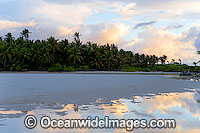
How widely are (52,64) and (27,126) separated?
377 ft

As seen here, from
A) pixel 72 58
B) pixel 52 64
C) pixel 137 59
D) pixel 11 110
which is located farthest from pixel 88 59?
pixel 11 110

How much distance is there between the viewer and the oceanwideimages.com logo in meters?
10.1

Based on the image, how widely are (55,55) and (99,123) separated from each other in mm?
121332

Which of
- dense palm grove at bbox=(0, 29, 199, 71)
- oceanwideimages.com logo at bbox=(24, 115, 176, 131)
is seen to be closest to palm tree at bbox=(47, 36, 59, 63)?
dense palm grove at bbox=(0, 29, 199, 71)

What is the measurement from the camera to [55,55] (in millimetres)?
129250

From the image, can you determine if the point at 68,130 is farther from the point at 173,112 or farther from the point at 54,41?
the point at 54,41

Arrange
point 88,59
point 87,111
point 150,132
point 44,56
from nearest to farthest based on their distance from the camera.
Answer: point 150,132
point 87,111
point 44,56
point 88,59

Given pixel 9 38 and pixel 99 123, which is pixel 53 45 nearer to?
pixel 9 38

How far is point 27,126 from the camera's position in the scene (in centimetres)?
1003

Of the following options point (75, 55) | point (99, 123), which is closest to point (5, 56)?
point (75, 55)

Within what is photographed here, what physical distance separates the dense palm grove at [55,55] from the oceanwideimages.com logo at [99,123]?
104943 mm

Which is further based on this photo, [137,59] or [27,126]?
[137,59]

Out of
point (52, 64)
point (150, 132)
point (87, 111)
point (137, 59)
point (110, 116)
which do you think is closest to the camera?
point (150, 132)

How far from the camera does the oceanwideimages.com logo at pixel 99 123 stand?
10109 mm
